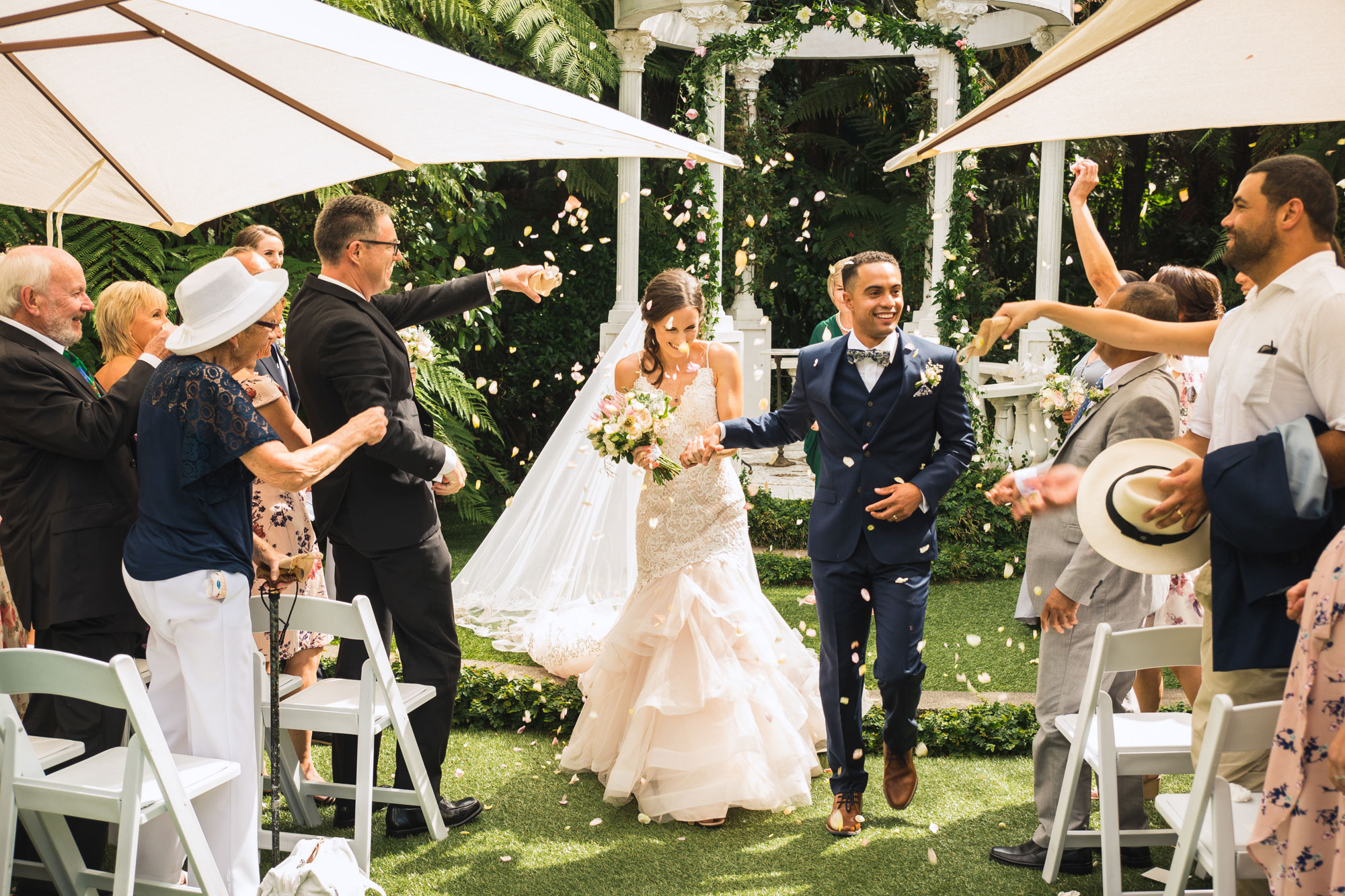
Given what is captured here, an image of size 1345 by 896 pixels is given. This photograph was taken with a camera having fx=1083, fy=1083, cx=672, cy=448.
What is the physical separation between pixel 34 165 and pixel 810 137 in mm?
10629

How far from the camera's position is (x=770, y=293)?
42.3 ft

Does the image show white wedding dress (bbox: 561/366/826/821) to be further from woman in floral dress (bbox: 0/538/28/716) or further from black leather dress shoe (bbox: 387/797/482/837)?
woman in floral dress (bbox: 0/538/28/716)

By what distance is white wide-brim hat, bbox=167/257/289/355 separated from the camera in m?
3.09

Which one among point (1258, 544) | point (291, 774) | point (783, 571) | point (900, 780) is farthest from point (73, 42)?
point (783, 571)

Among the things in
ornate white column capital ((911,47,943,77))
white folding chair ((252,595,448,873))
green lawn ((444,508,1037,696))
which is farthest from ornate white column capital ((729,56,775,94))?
white folding chair ((252,595,448,873))

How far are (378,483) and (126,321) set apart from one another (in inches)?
44.5

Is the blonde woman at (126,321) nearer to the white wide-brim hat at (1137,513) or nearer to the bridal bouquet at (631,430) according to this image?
the bridal bouquet at (631,430)

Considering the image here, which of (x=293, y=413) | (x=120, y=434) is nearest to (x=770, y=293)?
(x=293, y=413)

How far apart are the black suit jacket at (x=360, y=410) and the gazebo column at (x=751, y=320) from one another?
6.44 meters

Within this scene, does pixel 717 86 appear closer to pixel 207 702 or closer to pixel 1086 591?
pixel 1086 591

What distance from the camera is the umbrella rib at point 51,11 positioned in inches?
103

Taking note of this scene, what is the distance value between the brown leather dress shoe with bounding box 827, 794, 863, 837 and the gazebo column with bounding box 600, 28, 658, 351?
236 inches

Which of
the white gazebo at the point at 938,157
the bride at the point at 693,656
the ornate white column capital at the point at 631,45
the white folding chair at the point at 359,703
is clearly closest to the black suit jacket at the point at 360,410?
the white folding chair at the point at 359,703

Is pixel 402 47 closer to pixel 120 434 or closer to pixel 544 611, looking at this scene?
pixel 120 434
